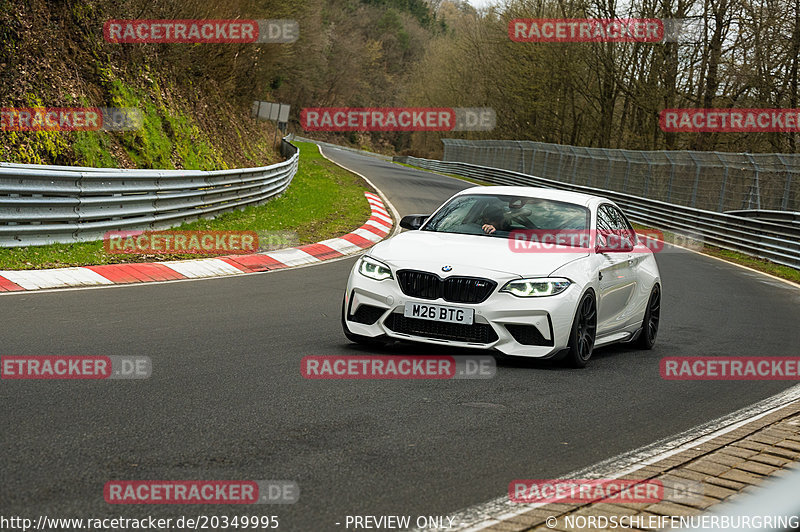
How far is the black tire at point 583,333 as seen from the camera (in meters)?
7.70

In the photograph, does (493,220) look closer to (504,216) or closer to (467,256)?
(504,216)

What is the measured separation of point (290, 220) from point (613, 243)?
12896 millimetres

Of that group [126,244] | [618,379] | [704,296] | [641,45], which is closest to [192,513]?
[618,379]

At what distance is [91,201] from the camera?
1346 centimetres

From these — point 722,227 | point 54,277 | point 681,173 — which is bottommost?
point 54,277

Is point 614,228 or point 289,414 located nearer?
point 289,414

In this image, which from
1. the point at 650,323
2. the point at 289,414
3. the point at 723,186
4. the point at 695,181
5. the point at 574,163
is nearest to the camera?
the point at 289,414

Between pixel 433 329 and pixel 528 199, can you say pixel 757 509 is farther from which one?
pixel 528 199

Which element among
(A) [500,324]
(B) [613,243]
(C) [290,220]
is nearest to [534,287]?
Result: (A) [500,324]

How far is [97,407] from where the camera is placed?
5531 mm

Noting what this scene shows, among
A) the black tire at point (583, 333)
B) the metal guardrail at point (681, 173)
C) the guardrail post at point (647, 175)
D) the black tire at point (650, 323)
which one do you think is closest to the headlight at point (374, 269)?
the black tire at point (583, 333)

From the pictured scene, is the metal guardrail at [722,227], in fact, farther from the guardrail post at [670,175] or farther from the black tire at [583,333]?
the black tire at [583,333]

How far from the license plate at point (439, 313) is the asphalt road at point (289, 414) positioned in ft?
1.97

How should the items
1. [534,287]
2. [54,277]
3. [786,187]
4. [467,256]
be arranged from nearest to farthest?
[534,287] < [467,256] < [54,277] < [786,187]
